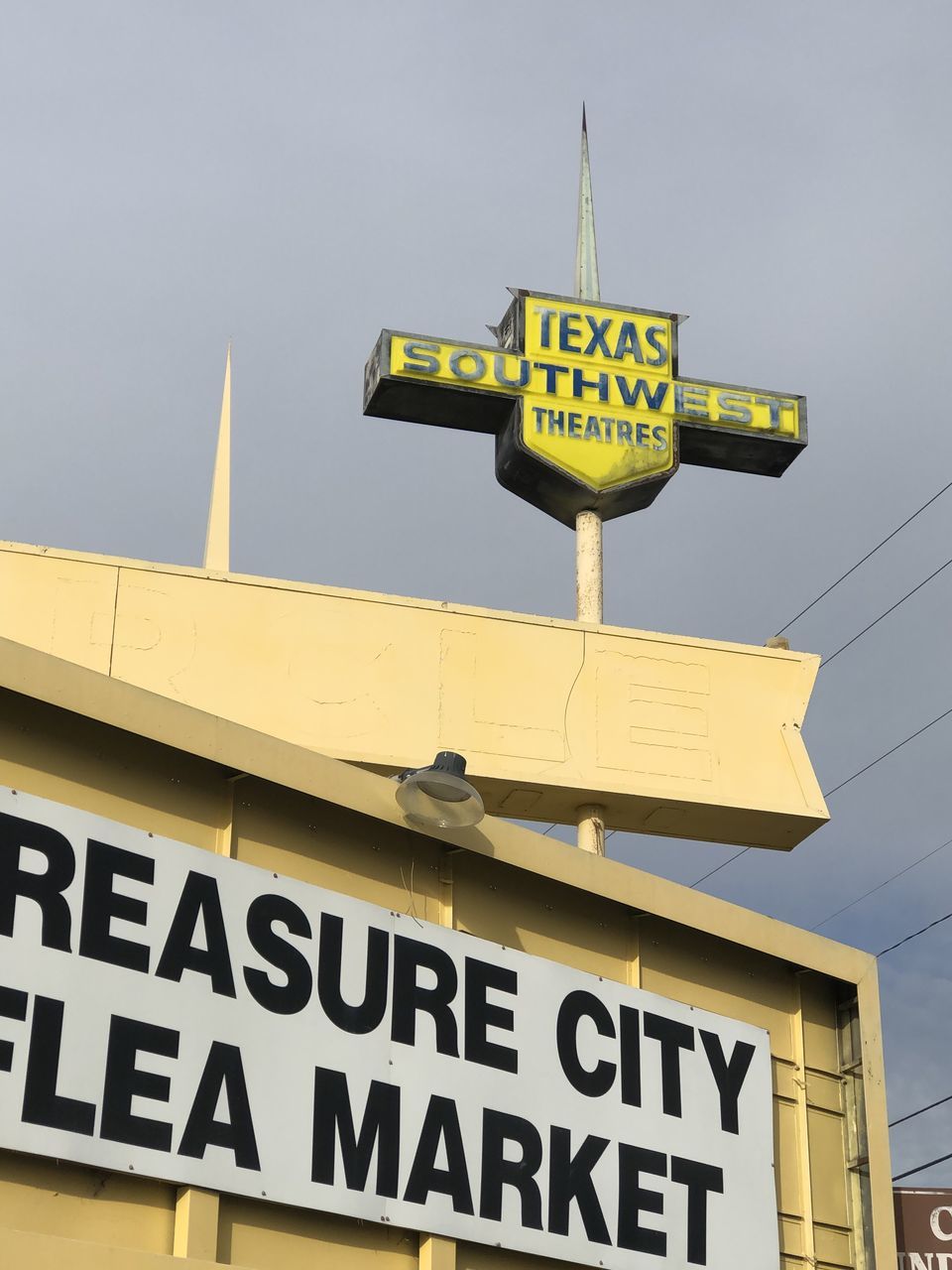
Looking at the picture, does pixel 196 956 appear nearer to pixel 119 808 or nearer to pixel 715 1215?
pixel 119 808

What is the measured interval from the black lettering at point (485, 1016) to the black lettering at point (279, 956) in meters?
1.18

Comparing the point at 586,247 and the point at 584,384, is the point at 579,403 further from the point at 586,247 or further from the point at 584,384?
the point at 586,247

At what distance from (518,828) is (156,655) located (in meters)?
→ 4.36

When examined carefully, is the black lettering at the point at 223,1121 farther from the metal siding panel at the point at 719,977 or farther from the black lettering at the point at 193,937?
the metal siding panel at the point at 719,977

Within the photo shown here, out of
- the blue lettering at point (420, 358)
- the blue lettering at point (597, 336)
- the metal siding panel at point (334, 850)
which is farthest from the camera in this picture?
the blue lettering at point (597, 336)

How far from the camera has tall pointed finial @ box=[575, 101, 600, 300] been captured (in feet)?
70.5

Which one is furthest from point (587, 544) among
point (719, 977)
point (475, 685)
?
point (719, 977)

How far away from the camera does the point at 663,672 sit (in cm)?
1656

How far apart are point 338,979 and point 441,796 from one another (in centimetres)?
117

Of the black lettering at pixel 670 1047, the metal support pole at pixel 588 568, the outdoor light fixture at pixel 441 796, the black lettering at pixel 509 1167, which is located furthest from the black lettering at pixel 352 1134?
the metal support pole at pixel 588 568

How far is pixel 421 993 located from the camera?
1107cm

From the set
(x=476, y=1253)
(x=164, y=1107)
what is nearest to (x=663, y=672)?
(x=476, y=1253)

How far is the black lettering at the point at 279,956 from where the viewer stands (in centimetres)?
1028

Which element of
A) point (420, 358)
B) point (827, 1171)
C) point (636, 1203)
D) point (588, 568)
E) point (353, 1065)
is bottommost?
point (636, 1203)
